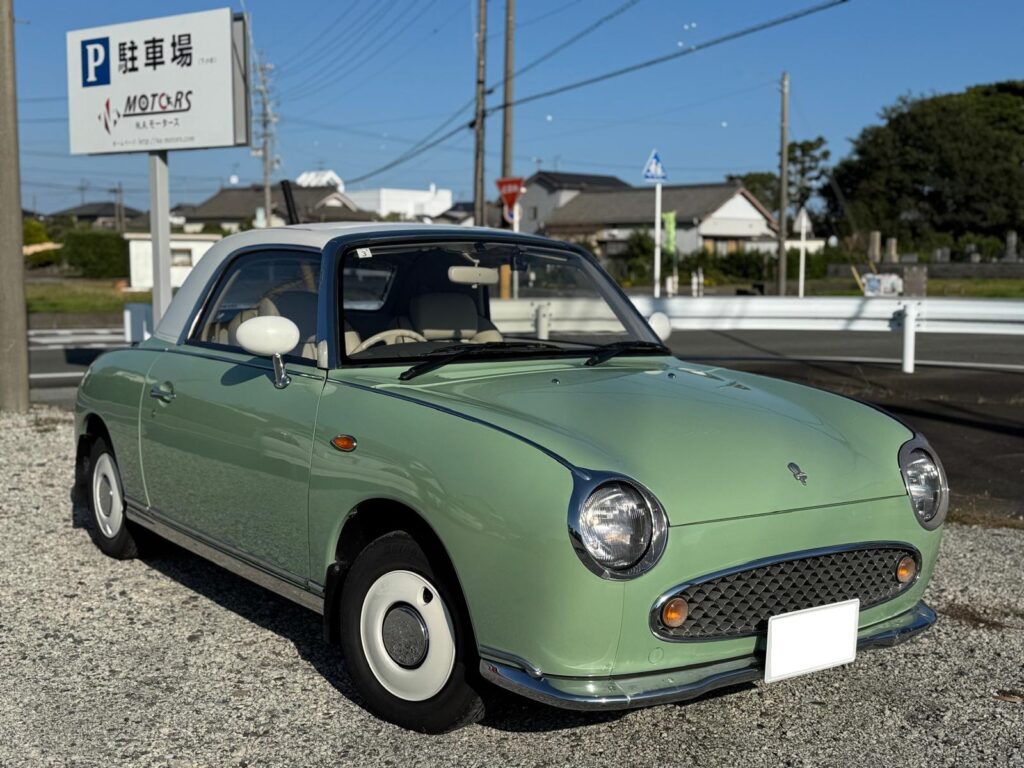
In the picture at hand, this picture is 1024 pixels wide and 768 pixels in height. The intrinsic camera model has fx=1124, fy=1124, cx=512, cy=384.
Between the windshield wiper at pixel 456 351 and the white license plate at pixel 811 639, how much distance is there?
1396 millimetres

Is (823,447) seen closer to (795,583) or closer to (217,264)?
(795,583)

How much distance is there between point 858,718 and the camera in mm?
3445

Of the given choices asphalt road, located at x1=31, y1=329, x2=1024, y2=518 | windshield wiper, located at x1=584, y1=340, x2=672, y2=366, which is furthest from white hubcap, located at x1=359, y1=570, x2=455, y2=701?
asphalt road, located at x1=31, y1=329, x2=1024, y2=518

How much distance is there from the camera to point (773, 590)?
9.82ft

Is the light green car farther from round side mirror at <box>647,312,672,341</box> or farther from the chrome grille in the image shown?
round side mirror at <box>647,312,672,341</box>

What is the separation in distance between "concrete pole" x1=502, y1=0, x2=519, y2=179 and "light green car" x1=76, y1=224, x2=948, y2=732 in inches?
817

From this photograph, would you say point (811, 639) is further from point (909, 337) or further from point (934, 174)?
point (934, 174)

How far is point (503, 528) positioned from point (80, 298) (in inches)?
1238

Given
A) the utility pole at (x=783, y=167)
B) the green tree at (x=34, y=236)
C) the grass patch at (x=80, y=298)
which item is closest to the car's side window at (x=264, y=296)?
the grass patch at (x=80, y=298)

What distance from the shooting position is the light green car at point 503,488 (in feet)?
9.25

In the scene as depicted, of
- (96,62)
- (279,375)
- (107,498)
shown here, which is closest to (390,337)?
(279,375)

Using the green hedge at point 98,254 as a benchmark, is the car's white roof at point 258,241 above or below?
below

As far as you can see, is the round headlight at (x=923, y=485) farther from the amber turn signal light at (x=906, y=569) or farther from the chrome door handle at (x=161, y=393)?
the chrome door handle at (x=161, y=393)

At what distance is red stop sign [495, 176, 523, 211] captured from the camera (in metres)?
20.7
